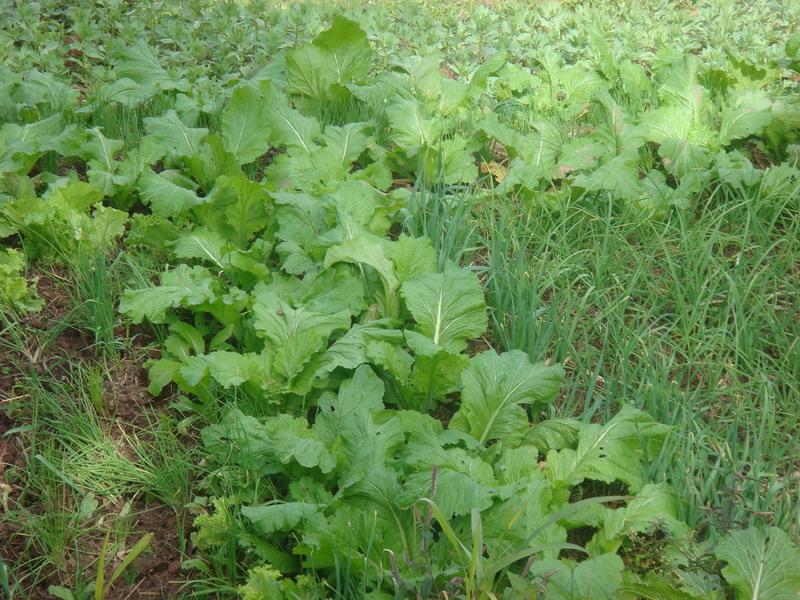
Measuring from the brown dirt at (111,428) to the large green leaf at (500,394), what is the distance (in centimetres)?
86

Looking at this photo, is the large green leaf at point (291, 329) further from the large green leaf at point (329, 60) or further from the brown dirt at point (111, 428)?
the large green leaf at point (329, 60)

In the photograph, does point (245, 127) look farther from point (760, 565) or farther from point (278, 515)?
point (760, 565)

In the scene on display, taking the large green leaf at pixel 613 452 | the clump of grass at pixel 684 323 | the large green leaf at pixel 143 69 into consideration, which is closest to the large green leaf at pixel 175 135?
the large green leaf at pixel 143 69

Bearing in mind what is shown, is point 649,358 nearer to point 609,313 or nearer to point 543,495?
point 609,313

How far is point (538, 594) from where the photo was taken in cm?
186

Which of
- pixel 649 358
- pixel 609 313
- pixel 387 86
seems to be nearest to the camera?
pixel 649 358

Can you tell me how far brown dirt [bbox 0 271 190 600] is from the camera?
2104 millimetres

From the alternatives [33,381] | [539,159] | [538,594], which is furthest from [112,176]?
[538,594]

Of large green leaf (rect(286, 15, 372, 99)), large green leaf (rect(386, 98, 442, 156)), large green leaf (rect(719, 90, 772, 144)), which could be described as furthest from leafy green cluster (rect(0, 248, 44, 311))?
large green leaf (rect(719, 90, 772, 144))

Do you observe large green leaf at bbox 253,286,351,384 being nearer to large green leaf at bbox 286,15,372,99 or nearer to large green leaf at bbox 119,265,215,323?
large green leaf at bbox 119,265,215,323

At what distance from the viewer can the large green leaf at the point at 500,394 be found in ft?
7.75

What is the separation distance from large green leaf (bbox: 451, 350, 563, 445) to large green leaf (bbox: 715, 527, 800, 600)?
65 cm

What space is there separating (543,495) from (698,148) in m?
1.94

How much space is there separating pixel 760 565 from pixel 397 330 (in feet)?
3.90
